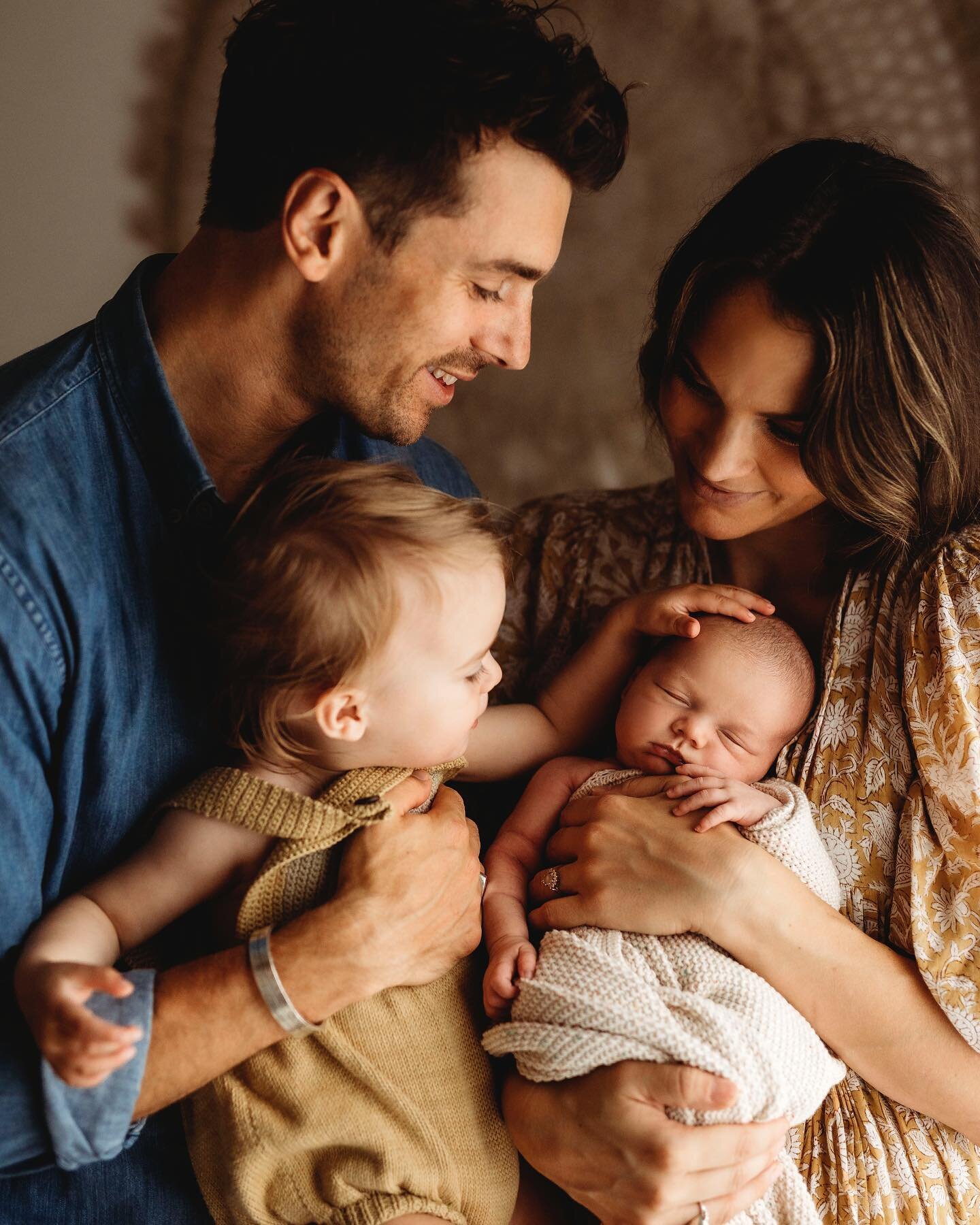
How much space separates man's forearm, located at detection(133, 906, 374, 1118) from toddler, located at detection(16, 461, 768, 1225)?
3 centimetres

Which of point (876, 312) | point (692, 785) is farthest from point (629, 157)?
point (692, 785)

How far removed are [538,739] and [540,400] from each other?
3.61 feet

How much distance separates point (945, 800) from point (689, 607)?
43cm

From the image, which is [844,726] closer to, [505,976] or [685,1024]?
[685,1024]

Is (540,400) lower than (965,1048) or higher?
higher

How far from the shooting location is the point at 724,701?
56.1 inches

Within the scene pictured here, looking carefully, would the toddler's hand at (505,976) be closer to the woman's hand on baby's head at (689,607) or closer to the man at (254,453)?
the man at (254,453)

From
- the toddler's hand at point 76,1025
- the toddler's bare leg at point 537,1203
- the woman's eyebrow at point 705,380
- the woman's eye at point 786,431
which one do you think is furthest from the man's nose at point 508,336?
the toddler's bare leg at point 537,1203

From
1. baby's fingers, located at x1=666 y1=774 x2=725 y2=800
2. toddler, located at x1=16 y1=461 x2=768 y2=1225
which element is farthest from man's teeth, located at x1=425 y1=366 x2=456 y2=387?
baby's fingers, located at x1=666 y1=774 x2=725 y2=800

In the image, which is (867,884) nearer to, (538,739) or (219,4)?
(538,739)

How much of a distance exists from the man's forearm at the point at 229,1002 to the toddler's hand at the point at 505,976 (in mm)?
162

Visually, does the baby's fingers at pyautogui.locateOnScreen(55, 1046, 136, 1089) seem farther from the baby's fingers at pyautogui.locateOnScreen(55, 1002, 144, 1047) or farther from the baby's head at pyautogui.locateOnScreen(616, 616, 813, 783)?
the baby's head at pyautogui.locateOnScreen(616, 616, 813, 783)

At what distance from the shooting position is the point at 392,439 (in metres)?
1.55

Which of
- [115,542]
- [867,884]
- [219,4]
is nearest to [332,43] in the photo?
[115,542]
